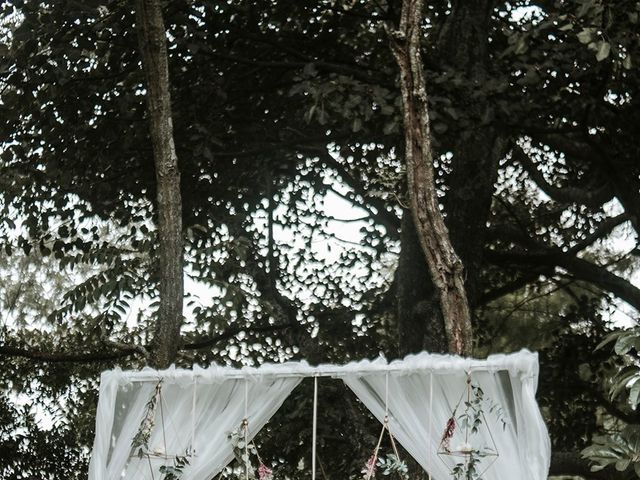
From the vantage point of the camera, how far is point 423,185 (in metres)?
5.07

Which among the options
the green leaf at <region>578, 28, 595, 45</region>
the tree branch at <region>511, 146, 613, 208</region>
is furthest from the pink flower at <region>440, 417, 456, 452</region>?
the tree branch at <region>511, 146, 613, 208</region>

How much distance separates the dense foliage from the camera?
6316 mm

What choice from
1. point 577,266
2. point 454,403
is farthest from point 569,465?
point 454,403

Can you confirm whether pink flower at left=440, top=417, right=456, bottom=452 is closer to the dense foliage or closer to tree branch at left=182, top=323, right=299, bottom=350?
the dense foliage

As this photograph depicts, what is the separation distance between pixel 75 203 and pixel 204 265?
95 centimetres

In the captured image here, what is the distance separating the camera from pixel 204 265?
300 inches

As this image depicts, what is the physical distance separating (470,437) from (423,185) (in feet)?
4.14

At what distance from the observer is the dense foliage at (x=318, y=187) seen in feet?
20.7

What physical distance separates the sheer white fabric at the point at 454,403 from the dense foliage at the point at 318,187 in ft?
5.33

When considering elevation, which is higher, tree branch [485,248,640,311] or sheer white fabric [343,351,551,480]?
tree branch [485,248,640,311]

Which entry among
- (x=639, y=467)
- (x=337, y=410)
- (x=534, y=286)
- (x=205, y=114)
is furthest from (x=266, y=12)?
(x=639, y=467)

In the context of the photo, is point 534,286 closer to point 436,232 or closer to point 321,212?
point 321,212

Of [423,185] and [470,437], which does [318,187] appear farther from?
[470,437]

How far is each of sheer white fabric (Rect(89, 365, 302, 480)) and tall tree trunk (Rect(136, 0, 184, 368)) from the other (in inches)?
16.2
